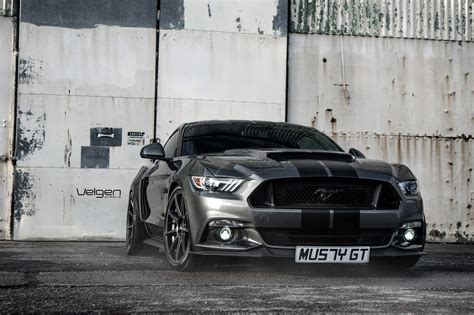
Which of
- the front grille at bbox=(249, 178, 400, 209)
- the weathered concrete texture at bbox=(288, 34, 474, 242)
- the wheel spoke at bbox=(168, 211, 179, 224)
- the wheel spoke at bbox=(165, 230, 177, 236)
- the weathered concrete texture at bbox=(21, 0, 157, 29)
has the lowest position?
the wheel spoke at bbox=(165, 230, 177, 236)

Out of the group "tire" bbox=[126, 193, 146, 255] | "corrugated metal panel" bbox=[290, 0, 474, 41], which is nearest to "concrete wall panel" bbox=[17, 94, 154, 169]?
"corrugated metal panel" bbox=[290, 0, 474, 41]

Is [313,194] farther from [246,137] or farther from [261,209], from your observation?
[246,137]

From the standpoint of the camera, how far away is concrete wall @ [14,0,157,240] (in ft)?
39.3

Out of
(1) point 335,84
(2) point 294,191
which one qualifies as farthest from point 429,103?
(2) point 294,191

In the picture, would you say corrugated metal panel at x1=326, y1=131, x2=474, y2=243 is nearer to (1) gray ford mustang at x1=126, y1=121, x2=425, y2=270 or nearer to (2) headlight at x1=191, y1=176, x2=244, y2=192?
(1) gray ford mustang at x1=126, y1=121, x2=425, y2=270

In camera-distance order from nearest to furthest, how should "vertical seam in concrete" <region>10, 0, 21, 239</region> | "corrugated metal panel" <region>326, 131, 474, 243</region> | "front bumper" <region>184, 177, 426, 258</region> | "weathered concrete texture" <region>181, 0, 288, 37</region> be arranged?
"front bumper" <region>184, 177, 426, 258</region> → "vertical seam in concrete" <region>10, 0, 21, 239</region> → "weathered concrete texture" <region>181, 0, 288, 37</region> → "corrugated metal panel" <region>326, 131, 474, 243</region>

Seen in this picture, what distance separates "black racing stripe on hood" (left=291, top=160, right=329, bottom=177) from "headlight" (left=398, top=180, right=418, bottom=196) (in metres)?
0.69

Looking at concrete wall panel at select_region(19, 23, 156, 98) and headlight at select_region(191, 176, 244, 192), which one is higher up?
concrete wall panel at select_region(19, 23, 156, 98)

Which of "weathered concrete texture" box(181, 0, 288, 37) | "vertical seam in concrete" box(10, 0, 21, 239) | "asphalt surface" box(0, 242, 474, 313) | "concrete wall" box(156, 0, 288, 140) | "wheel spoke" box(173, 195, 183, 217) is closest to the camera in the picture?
"asphalt surface" box(0, 242, 474, 313)

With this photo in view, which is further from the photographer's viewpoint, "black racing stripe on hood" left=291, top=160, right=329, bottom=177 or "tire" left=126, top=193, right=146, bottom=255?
"tire" left=126, top=193, right=146, bottom=255

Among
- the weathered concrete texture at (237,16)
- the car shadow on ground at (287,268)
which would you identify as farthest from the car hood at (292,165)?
the weathered concrete texture at (237,16)

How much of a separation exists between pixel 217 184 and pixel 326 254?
0.99 metres

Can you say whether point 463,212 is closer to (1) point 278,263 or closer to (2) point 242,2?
(2) point 242,2

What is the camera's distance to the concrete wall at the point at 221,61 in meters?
12.4
